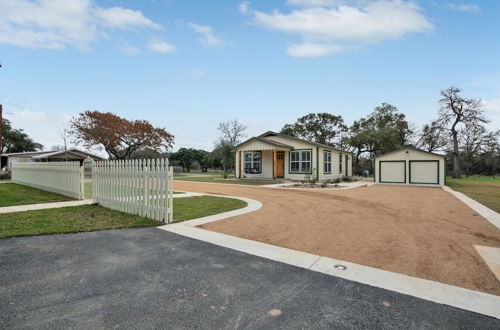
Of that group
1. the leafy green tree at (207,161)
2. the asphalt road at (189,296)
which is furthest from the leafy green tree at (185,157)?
the asphalt road at (189,296)

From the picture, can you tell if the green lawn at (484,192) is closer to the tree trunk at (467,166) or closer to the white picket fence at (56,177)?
the white picket fence at (56,177)

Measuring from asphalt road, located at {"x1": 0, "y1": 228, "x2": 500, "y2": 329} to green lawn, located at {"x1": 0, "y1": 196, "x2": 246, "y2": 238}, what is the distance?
120cm

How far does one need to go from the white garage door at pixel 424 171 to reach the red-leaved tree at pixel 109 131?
29174 mm

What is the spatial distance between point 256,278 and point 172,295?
0.93m

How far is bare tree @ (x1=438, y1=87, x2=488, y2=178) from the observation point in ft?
94.2

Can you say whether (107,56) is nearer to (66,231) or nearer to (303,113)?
(66,231)

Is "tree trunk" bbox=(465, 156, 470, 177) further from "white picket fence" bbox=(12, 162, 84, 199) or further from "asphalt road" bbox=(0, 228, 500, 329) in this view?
"white picket fence" bbox=(12, 162, 84, 199)

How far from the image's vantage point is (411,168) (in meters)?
18.8

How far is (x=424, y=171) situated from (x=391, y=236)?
17.1m

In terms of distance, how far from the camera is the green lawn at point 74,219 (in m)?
4.74

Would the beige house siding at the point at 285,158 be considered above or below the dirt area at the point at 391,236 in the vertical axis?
above

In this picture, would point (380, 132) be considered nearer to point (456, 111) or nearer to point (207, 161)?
point (456, 111)

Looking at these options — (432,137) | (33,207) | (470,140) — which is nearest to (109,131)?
(33,207)

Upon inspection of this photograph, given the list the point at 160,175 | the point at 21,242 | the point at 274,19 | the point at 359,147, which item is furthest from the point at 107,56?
the point at 359,147
